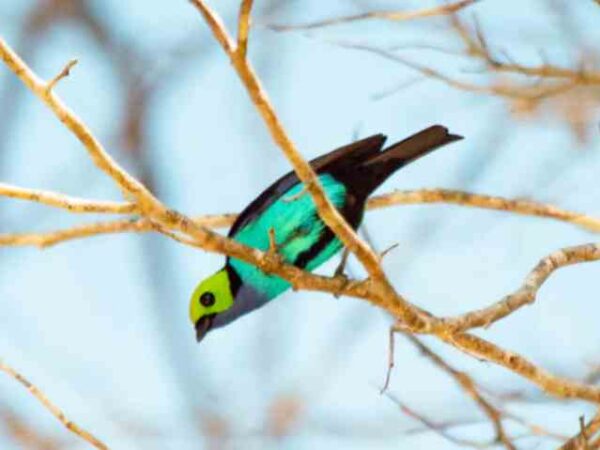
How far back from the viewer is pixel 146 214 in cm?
363

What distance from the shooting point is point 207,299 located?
5.07 meters

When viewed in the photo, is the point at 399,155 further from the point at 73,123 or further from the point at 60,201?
the point at 73,123

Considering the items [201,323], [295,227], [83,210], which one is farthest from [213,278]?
[83,210]

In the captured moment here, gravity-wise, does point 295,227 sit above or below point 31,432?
above

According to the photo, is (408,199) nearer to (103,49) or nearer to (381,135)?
(381,135)

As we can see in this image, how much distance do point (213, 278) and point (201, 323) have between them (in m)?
0.21

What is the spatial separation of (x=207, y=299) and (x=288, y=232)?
0.65 meters

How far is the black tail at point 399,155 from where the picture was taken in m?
4.64

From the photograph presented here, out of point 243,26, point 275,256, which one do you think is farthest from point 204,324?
point 243,26

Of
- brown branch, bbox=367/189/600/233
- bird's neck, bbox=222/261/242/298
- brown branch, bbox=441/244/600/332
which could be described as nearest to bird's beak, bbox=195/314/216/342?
bird's neck, bbox=222/261/242/298

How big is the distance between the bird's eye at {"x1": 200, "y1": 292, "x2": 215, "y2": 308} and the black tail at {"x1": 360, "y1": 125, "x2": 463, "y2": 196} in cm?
84

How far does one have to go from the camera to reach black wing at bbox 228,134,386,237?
4.68 meters

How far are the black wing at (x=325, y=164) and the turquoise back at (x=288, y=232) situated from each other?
26 millimetres

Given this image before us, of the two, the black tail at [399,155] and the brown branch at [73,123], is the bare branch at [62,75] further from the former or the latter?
the black tail at [399,155]
